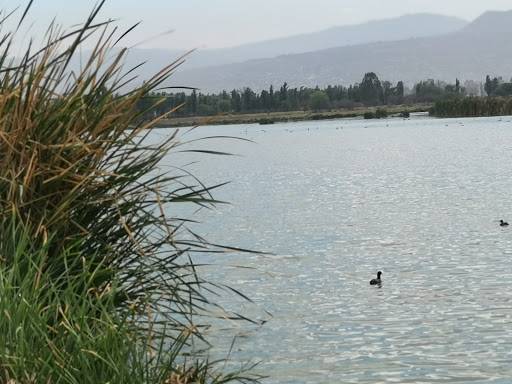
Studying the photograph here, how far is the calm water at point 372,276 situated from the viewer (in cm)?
1288

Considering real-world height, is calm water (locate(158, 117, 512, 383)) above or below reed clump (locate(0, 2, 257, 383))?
below

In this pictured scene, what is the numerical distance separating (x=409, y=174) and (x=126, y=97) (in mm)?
46174

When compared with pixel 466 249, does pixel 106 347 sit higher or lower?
higher

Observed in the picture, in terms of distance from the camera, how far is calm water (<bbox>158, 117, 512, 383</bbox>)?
12883mm

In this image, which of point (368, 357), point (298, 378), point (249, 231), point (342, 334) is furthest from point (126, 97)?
point (249, 231)

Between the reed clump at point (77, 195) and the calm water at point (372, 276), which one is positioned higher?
the reed clump at point (77, 195)

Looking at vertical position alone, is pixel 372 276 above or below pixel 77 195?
below

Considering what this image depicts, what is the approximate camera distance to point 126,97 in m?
9.08

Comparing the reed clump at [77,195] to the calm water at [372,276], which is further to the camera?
the calm water at [372,276]

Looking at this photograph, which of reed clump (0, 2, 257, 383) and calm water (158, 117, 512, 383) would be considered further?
calm water (158, 117, 512, 383)

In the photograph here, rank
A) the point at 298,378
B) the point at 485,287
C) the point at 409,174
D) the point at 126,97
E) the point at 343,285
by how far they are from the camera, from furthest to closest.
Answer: the point at 409,174 → the point at 343,285 → the point at 485,287 → the point at 298,378 → the point at 126,97

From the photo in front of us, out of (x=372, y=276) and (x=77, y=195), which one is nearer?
(x=77, y=195)

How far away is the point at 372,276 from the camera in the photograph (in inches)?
776

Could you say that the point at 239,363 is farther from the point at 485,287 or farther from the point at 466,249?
the point at 466,249
